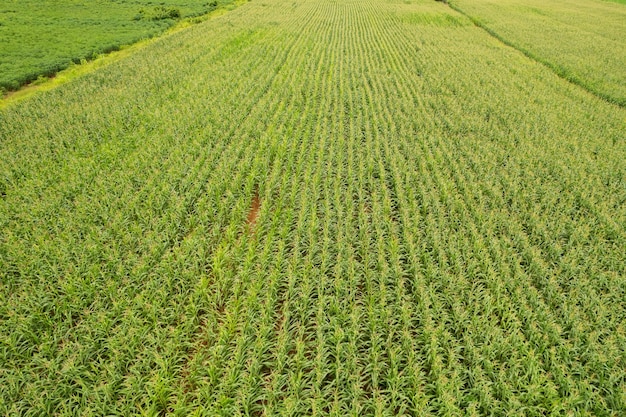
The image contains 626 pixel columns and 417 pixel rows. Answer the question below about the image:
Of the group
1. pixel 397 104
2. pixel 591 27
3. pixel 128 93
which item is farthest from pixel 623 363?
pixel 591 27

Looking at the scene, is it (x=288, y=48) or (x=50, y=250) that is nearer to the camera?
(x=50, y=250)

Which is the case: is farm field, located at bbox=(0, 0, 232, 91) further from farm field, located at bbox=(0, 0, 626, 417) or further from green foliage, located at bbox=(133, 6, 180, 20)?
farm field, located at bbox=(0, 0, 626, 417)

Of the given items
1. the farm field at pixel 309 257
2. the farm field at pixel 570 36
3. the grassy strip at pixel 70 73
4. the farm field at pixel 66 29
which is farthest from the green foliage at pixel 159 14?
the farm field at pixel 570 36

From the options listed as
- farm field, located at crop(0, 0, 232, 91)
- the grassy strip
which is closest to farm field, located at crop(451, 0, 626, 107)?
the grassy strip

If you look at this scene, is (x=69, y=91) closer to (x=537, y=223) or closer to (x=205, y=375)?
(x=205, y=375)

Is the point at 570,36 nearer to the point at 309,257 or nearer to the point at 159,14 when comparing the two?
the point at 309,257
